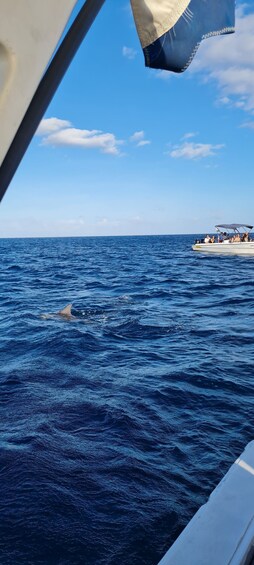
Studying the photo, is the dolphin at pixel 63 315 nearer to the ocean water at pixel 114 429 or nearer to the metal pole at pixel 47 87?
the ocean water at pixel 114 429

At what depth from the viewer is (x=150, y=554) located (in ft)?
10.7

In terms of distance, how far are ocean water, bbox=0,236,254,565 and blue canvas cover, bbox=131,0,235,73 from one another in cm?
362

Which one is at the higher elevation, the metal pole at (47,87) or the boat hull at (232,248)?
the metal pole at (47,87)

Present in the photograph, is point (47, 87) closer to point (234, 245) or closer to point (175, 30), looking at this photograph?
point (175, 30)

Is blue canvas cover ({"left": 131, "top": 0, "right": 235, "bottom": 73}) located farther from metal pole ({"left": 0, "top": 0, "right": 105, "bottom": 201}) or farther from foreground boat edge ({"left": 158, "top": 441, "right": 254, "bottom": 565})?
foreground boat edge ({"left": 158, "top": 441, "right": 254, "bottom": 565})

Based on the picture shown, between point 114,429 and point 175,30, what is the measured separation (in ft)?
16.2

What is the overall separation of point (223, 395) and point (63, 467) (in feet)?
10.1

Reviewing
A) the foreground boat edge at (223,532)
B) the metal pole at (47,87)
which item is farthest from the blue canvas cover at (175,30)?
the foreground boat edge at (223,532)

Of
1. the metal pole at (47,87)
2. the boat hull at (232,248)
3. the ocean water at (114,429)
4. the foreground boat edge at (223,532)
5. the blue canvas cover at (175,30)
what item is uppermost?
the blue canvas cover at (175,30)

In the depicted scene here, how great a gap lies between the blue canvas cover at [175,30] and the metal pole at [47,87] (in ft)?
0.63

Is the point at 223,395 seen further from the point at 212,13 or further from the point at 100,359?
the point at 212,13

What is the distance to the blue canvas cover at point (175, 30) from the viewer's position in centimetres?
140

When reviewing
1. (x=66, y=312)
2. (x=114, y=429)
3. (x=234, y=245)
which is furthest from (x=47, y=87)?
(x=234, y=245)

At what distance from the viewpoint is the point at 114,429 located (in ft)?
17.5
